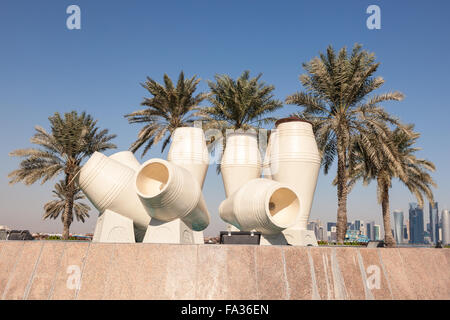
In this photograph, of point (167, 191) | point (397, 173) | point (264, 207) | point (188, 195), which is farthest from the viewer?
point (397, 173)

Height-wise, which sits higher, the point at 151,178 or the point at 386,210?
the point at 151,178

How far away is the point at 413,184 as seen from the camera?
29562mm

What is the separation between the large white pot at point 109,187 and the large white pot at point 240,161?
4.95m

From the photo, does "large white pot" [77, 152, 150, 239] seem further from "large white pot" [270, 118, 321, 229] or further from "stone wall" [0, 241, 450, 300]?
"large white pot" [270, 118, 321, 229]

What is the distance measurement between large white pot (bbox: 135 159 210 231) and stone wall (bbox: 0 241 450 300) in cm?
259

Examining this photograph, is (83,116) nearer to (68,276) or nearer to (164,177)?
(164,177)

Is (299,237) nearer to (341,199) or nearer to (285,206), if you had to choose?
(285,206)

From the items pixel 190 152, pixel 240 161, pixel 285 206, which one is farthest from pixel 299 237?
pixel 190 152

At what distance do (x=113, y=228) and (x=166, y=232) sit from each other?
1.91 meters

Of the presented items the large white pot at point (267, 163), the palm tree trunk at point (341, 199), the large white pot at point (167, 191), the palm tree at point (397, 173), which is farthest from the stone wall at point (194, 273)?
the palm tree at point (397, 173)

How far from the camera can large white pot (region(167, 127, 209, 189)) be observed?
51.6ft

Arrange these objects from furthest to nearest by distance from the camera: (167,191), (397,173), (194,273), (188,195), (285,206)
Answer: (397,173)
(285,206)
(188,195)
(167,191)
(194,273)

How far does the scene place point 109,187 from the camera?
12.5m
